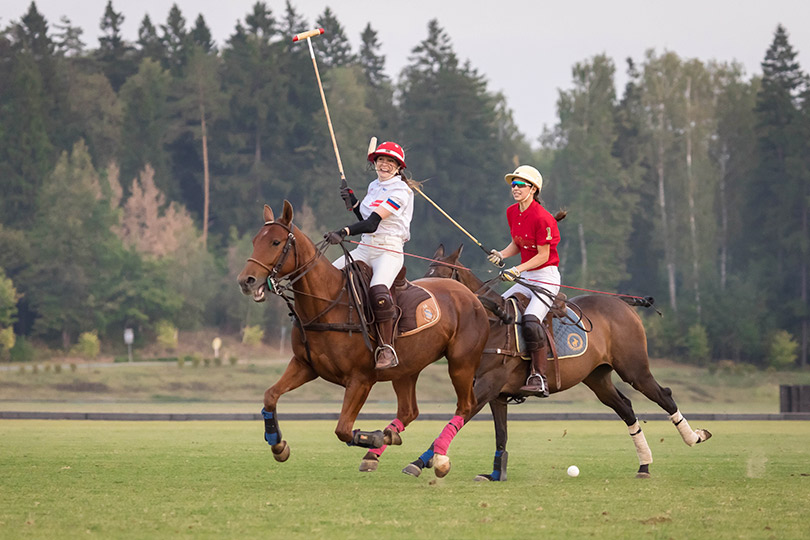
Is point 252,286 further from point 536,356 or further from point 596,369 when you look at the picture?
point 596,369

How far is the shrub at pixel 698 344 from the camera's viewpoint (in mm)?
66500

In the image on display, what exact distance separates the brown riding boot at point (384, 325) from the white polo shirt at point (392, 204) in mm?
780

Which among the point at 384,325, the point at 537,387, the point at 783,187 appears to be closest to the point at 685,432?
the point at 537,387

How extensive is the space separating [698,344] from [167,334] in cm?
2867

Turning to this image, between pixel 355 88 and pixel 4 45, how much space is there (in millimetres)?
22305

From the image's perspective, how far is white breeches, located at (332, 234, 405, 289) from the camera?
37.7ft

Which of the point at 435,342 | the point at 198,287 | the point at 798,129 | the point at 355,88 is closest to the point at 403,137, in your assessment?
the point at 355,88

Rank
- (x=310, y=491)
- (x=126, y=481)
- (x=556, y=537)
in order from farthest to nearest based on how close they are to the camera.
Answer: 1. (x=126, y=481)
2. (x=310, y=491)
3. (x=556, y=537)

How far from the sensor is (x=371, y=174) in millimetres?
75750

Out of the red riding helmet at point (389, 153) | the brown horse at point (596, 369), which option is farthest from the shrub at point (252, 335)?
the red riding helmet at point (389, 153)

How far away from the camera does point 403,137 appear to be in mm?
79312

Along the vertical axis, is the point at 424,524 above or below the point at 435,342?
below

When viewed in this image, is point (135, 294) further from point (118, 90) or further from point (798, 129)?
point (798, 129)

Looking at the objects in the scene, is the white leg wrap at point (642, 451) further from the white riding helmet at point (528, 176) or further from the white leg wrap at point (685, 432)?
the white riding helmet at point (528, 176)
